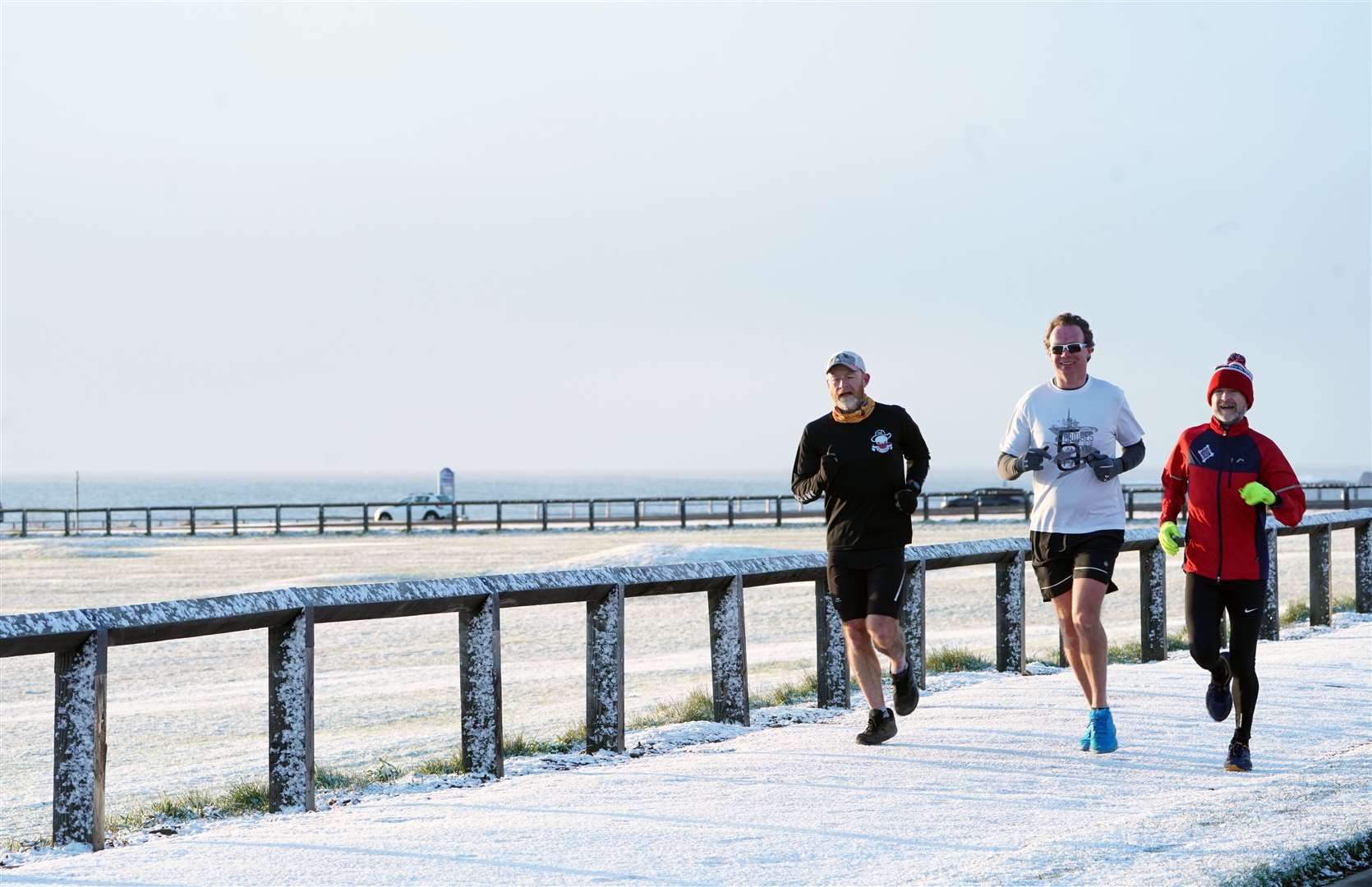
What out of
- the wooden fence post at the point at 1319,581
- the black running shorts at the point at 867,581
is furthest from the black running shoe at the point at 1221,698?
the wooden fence post at the point at 1319,581

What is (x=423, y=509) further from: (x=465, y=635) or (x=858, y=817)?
(x=858, y=817)

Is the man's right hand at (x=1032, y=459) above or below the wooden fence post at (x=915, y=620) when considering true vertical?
above

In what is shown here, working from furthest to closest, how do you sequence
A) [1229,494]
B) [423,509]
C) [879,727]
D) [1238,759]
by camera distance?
[423,509] < [879,727] < [1229,494] < [1238,759]

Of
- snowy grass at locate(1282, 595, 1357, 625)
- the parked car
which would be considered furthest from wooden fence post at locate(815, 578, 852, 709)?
the parked car

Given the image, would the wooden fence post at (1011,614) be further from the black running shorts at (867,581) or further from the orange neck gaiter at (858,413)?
the orange neck gaiter at (858,413)

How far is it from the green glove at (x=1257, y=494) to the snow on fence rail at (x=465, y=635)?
8.12 feet

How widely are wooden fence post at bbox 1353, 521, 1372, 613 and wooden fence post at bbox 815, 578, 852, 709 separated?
22.5ft

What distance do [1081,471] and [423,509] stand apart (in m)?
66.9

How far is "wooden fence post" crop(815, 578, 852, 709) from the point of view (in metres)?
8.48

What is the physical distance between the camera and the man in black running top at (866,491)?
690 centimetres

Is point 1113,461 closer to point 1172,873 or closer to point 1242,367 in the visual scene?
point 1242,367

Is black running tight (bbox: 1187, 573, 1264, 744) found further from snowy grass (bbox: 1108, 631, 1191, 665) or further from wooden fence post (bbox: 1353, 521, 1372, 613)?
wooden fence post (bbox: 1353, 521, 1372, 613)

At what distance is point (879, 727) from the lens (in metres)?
7.02

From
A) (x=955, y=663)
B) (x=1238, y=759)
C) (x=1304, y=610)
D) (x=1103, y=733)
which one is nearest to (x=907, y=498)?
(x=1103, y=733)
